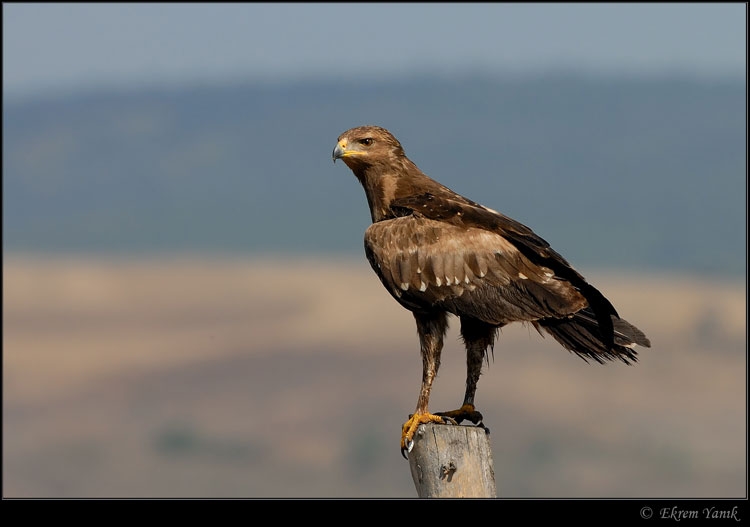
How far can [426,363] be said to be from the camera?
1213cm

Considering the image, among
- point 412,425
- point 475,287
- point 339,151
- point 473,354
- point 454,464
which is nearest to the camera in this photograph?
point 454,464

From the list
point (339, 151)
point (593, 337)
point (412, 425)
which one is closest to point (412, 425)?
point (412, 425)

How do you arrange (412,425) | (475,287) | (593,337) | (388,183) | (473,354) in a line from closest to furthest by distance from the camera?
(412,425), (593,337), (475,287), (473,354), (388,183)

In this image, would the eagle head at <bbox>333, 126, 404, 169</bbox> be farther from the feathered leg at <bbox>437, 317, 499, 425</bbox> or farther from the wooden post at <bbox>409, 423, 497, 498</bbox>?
the wooden post at <bbox>409, 423, 497, 498</bbox>

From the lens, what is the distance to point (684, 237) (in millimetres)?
166625

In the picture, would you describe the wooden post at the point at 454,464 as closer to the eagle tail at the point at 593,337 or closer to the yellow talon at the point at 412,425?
the yellow talon at the point at 412,425

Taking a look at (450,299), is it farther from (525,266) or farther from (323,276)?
(323,276)

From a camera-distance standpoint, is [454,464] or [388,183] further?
[388,183]

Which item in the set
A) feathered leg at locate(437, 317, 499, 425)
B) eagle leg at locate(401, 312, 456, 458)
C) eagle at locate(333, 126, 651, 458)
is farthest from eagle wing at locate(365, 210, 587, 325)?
feathered leg at locate(437, 317, 499, 425)

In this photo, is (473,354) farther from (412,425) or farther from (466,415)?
(412,425)

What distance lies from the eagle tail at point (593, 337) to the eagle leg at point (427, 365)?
34.5 inches

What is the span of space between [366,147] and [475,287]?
222 centimetres

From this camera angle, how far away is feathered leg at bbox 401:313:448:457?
11.6 meters

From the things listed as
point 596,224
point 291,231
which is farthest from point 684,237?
point 291,231
